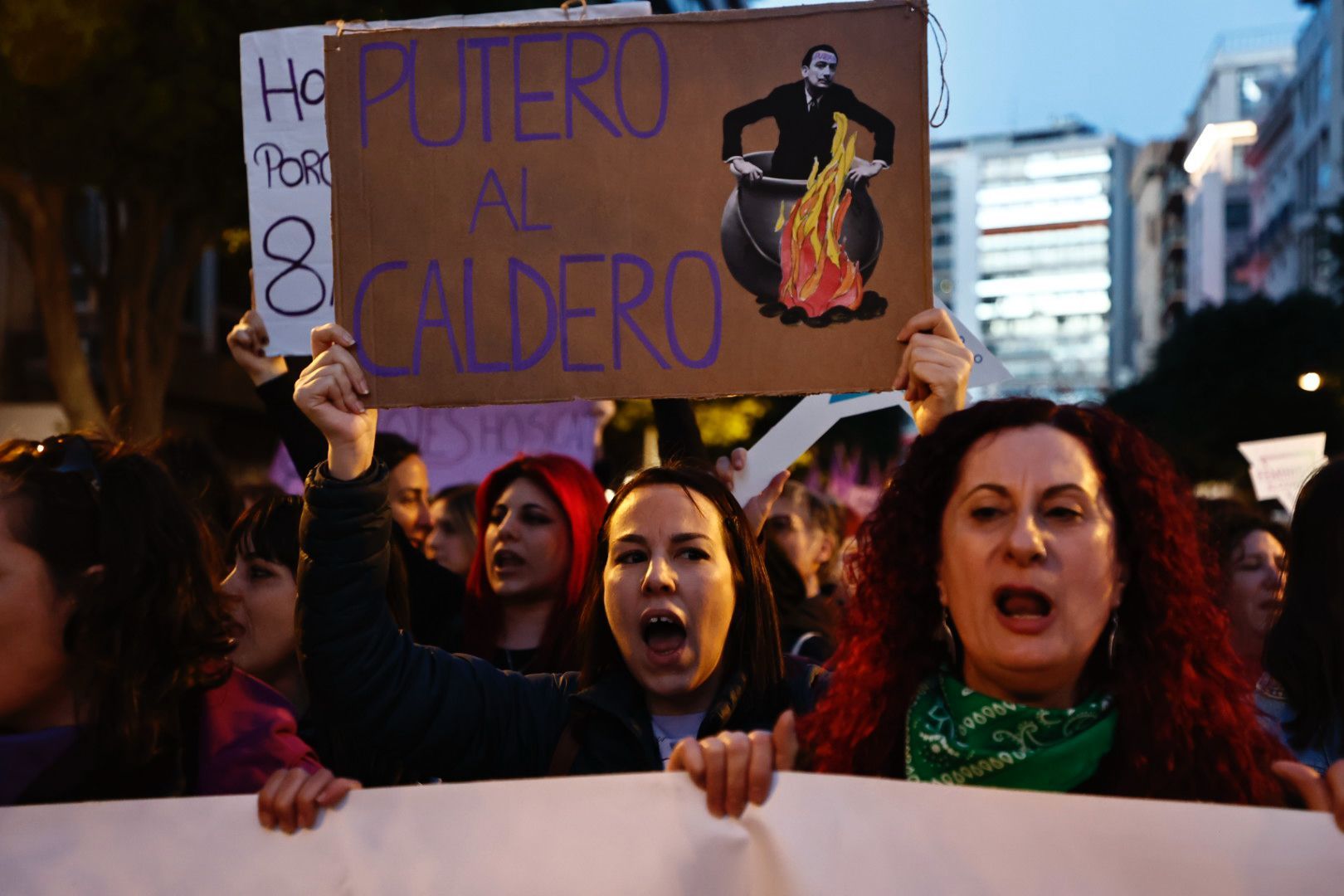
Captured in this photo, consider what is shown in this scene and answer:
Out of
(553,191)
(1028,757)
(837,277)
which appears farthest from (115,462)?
(1028,757)

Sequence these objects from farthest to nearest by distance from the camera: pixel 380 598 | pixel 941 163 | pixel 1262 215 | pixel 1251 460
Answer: pixel 941 163
pixel 1262 215
pixel 1251 460
pixel 380 598

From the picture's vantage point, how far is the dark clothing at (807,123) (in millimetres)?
2613

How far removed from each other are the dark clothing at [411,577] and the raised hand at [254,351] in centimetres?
3

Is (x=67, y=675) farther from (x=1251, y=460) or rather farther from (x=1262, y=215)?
(x=1262, y=215)

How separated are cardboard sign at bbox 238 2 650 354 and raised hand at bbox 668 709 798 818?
7.70 ft

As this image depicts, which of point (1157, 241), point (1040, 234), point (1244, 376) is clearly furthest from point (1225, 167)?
point (1040, 234)

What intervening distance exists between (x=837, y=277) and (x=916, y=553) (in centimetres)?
53

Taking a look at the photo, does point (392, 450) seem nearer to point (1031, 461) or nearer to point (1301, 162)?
point (1031, 461)

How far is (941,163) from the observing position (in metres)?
175

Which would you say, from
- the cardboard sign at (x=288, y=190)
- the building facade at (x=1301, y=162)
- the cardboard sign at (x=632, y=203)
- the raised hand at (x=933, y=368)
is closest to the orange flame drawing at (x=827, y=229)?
the cardboard sign at (x=632, y=203)

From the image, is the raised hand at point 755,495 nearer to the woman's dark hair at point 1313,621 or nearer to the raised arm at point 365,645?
the raised arm at point 365,645

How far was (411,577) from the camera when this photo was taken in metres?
4.20

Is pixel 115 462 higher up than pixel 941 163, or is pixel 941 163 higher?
pixel 941 163

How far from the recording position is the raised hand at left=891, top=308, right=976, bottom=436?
2451mm
